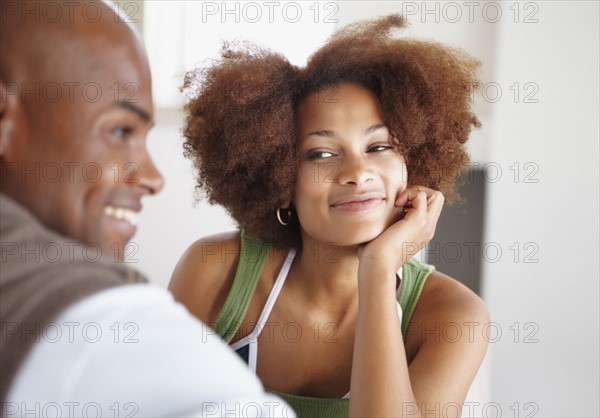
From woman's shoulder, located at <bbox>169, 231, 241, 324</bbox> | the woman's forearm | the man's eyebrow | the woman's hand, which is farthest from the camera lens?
woman's shoulder, located at <bbox>169, 231, 241, 324</bbox>

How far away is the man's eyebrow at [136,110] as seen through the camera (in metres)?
0.56

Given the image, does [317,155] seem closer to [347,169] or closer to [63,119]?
[347,169]

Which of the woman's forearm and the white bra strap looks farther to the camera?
the white bra strap

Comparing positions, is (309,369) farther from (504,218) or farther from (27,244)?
(504,218)

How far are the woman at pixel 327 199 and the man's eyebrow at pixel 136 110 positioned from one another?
769 millimetres

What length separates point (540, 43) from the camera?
2895 mm

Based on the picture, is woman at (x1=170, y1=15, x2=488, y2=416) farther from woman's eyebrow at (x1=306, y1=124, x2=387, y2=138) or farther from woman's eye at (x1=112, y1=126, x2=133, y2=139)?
woman's eye at (x1=112, y1=126, x2=133, y2=139)

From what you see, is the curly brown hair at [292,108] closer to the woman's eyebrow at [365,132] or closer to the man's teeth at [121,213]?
the woman's eyebrow at [365,132]

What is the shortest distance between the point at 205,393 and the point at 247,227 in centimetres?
126

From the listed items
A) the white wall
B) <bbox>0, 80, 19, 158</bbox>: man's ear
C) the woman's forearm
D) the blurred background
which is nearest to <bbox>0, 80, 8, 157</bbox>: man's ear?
<bbox>0, 80, 19, 158</bbox>: man's ear

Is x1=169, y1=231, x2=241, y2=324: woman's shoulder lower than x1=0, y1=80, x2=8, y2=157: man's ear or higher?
lower

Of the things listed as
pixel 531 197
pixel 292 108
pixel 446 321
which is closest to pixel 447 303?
pixel 446 321

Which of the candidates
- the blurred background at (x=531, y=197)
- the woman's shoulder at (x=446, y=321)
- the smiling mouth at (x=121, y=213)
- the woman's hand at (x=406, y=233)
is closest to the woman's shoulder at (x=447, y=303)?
the woman's shoulder at (x=446, y=321)

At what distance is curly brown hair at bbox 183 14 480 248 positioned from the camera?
1554mm
